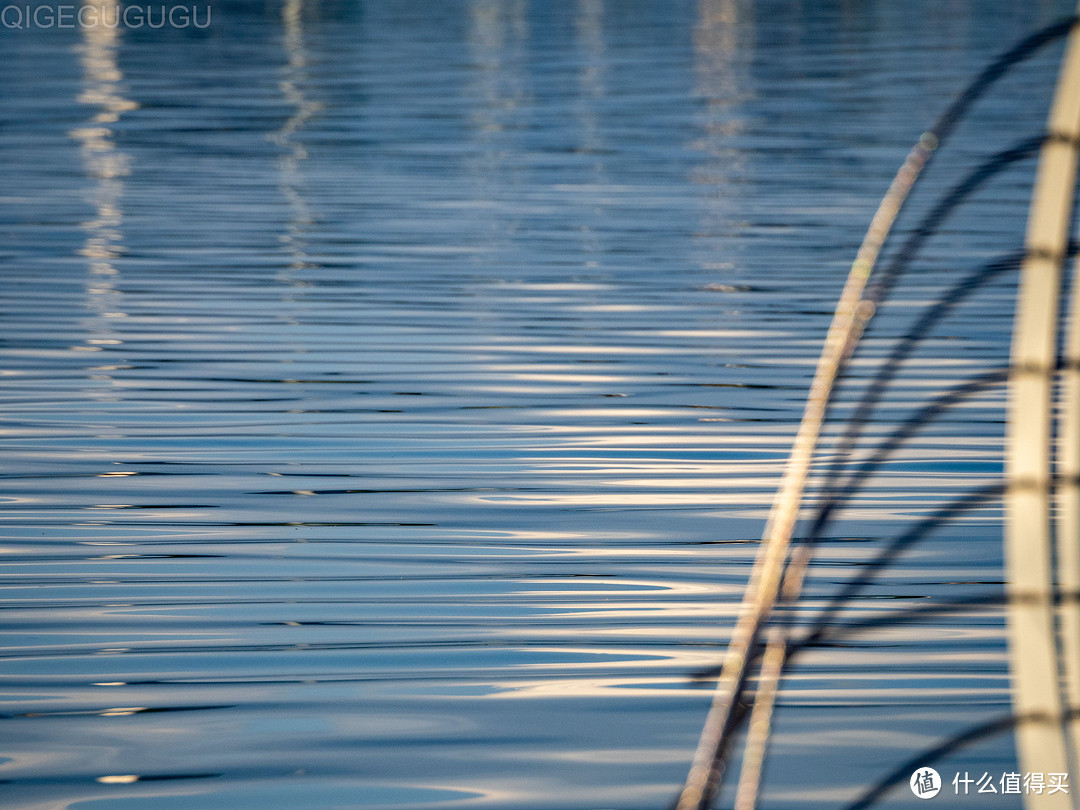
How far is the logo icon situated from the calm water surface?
0.04m

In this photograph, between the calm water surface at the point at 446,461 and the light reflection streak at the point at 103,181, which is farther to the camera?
the light reflection streak at the point at 103,181

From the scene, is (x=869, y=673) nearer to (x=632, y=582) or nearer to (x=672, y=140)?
(x=632, y=582)

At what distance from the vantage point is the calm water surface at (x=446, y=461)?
9.08 feet

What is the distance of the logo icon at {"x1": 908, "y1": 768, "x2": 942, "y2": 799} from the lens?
2559 millimetres

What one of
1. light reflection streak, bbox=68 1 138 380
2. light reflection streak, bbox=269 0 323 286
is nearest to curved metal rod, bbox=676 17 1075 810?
light reflection streak, bbox=68 1 138 380

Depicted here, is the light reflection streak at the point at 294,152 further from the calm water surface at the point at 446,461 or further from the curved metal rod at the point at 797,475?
the curved metal rod at the point at 797,475

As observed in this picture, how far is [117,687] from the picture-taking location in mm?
2938

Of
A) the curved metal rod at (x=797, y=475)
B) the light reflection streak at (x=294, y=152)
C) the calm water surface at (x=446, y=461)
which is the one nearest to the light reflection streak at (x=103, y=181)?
the calm water surface at (x=446, y=461)

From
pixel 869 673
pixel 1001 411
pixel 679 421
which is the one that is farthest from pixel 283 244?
pixel 869 673

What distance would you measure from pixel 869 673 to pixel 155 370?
3030mm

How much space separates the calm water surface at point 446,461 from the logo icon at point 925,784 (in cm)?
4

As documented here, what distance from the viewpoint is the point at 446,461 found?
4.31m

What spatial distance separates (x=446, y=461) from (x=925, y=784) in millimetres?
2041

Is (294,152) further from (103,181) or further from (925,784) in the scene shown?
(925,784)
